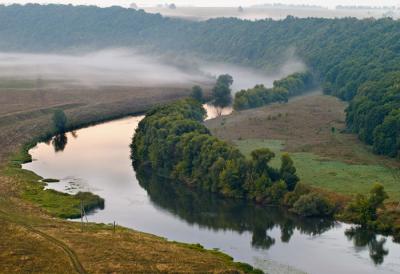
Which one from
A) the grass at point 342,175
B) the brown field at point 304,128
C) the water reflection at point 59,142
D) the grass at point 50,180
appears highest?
the brown field at point 304,128

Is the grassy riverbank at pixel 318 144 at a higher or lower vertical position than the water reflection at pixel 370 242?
higher

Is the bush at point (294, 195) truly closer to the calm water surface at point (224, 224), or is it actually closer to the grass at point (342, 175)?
the calm water surface at point (224, 224)

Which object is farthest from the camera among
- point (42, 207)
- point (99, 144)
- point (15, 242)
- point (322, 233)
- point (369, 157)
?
point (99, 144)

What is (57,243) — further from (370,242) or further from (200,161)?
(370,242)

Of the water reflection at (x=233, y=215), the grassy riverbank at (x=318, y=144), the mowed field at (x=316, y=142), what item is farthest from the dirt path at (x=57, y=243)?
the mowed field at (x=316, y=142)

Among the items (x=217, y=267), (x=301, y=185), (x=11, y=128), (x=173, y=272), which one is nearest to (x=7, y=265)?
(x=173, y=272)

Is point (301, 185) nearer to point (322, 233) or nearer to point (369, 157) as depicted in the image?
point (322, 233)

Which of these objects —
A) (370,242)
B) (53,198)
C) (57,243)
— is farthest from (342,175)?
(57,243)
